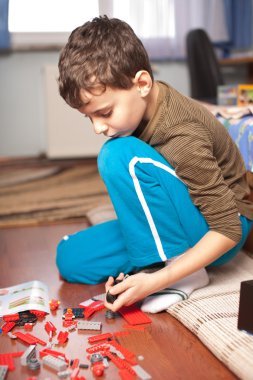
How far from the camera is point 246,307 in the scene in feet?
3.48

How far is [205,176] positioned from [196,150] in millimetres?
59

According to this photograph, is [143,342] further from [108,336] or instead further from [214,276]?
[214,276]

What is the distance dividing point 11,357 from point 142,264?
361mm

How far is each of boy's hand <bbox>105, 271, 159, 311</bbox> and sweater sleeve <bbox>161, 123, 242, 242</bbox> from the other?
18 cm

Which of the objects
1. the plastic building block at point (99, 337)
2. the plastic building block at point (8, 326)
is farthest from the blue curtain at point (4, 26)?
the plastic building block at point (99, 337)

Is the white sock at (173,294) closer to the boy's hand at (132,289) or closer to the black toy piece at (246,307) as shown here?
the boy's hand at (132,289)

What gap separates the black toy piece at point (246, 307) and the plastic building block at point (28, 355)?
40 cm

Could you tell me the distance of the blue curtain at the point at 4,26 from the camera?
3059mm

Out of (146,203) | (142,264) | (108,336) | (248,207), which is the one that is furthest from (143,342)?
(248,207)

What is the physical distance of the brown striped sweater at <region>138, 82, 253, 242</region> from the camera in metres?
1.19

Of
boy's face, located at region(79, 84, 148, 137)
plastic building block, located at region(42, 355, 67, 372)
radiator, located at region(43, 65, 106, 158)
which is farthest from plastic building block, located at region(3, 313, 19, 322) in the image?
radiator, located at region(43, 65, 106, 158)

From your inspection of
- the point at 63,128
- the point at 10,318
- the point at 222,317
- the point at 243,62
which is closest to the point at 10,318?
the point at 10,318

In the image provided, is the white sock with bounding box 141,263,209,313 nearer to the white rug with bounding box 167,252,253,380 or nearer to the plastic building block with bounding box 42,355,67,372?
the white rug with bounding box 167,252,253,380

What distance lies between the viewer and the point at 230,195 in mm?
1201
